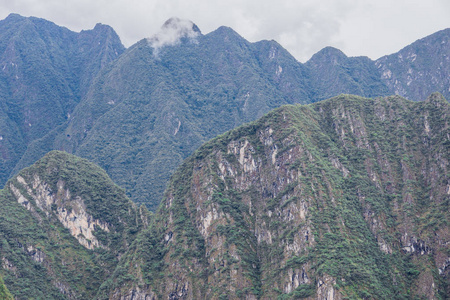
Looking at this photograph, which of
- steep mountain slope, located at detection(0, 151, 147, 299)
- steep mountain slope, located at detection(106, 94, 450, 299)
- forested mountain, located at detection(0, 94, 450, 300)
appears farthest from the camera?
steep mountain slope, located at detection(0, 151, 147, 299)

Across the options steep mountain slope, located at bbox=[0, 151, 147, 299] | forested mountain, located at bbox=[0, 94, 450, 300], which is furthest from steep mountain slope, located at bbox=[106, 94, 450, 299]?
steep mountain slope, located at bbox=[0, 151, 147, 299]

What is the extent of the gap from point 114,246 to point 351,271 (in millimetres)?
66886

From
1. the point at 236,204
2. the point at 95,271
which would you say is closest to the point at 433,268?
the point at 236,204

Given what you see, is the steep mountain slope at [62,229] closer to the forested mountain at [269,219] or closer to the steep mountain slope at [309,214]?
the forested mountain at [269,219]

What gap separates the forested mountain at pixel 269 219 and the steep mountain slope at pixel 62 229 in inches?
11.7

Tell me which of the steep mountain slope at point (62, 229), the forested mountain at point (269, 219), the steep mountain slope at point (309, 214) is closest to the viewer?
the steep mountain slope at point (309, 214)

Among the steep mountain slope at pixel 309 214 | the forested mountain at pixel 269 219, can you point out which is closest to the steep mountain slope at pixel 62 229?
the forested mountain at pixel 269 219

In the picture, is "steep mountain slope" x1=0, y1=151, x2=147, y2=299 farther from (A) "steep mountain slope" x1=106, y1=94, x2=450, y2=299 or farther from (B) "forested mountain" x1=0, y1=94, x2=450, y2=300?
(A) "steep mountain slope" x1=106, y1=94, x2=450, y2=299

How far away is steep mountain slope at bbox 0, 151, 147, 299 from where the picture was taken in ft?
429

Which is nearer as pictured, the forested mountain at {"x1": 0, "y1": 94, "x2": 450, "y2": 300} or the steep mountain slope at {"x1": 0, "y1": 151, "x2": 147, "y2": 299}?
the forested mountain at {"x1": 0, "y1": 94, "x2": 450, "y2": 300}

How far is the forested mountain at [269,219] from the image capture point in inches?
4520

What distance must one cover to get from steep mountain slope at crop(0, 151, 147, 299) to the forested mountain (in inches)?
11.7

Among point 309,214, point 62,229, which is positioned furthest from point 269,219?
point 62,229

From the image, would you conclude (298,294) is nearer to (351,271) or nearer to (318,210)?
(351,271)
